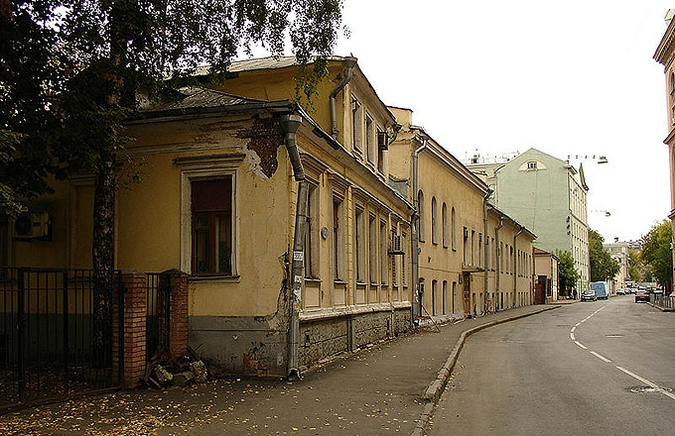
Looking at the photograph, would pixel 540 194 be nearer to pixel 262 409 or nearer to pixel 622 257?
pixel 262 409

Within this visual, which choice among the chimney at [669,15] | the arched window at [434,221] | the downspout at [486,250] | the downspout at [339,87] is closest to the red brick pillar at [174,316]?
the downspout at [339,87]

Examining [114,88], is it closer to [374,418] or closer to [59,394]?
[59,394]

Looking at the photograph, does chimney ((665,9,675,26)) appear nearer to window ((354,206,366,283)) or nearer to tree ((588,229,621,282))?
window ((354,206,366,283))

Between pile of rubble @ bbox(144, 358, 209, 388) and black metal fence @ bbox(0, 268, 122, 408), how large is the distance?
2.13 feet

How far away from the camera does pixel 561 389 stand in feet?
39.8

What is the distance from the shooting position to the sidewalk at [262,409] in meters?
8.50

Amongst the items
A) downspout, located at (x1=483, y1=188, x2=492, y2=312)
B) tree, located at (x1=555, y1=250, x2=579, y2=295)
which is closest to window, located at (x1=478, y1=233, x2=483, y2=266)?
downspout, located at (x1=483, y1=188, x2=492, y2=312)

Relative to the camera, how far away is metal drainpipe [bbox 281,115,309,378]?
41.1 feet

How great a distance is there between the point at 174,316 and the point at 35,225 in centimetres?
370

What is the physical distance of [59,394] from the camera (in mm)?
10383

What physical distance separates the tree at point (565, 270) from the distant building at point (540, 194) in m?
2.46

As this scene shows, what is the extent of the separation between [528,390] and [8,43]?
10119 mm

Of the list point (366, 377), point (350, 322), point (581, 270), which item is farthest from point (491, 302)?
point (581, 270)

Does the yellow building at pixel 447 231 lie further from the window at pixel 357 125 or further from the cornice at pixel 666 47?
the cornice at pixel 666 47
